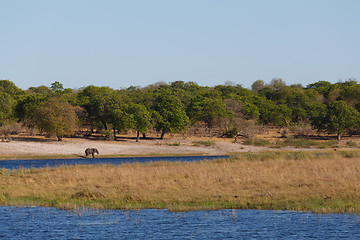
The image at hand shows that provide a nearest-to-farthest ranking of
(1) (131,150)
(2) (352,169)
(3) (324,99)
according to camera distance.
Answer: (2) (352,169)
(1) (131,150)
(3) (324,99)

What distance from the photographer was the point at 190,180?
3112 cm

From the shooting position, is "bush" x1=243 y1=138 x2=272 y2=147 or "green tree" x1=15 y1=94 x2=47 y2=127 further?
"green tree" x1=15 y1=94 x2=47 y2=127

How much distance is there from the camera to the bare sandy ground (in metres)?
70.2

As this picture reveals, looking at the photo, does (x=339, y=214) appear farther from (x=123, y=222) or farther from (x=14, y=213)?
(x=14, y=213)

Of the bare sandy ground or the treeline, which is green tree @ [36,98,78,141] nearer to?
the treeline

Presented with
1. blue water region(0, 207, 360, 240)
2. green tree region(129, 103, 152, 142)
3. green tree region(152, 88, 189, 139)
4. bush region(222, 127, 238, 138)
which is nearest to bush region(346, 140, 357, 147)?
bush region(222, 127, 238, 138)

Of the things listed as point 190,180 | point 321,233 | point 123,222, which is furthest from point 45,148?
point 321,233

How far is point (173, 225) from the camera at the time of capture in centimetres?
2080

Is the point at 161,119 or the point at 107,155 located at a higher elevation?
the point at 161,119

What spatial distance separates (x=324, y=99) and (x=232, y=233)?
5180 inches

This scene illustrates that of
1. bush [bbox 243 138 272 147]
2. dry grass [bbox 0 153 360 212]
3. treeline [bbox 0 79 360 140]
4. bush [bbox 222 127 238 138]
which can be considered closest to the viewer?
dry grass [bbox 0 153 360 212]

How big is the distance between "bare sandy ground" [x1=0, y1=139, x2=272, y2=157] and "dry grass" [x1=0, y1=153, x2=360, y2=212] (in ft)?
110

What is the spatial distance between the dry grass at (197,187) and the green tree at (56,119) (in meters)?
40.7

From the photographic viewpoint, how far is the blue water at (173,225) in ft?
62.6
